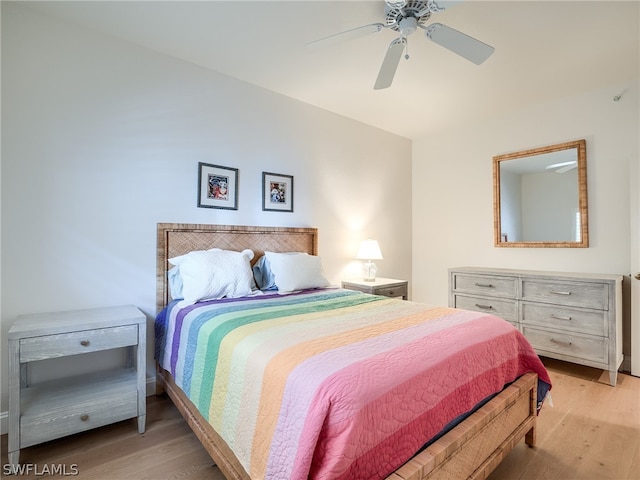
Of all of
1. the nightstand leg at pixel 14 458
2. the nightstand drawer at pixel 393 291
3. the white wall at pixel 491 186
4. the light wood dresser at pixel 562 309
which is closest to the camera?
the nightstand leg at pixel 14 458

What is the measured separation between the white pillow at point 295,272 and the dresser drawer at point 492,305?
5.21ft

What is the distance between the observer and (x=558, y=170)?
324 cm

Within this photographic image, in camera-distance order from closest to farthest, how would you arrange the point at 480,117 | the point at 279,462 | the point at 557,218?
the point at 279,462, the point at 557,218, the point at 480,117

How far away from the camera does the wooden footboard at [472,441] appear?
113 cm

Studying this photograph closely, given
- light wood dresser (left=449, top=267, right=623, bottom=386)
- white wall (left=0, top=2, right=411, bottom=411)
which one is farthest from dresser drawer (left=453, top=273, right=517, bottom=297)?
white wall (left=0, top=2, right=411, bottom=411)

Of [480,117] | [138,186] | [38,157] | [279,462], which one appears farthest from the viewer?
[480,117]

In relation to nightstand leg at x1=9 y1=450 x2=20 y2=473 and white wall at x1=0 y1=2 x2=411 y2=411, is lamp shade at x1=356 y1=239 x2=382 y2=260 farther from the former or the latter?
nightstand leg at x1=9 y1=450 x2=20 y2=473

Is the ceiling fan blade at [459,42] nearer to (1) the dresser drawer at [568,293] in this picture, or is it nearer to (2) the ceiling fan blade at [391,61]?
(2) the ceiling fan blade at [391,61]

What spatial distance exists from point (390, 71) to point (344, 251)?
207cm

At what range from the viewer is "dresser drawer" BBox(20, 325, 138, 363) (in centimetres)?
163

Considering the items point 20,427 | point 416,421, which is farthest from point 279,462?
point 20,427

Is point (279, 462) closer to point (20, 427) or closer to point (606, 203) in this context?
point (20, 427)

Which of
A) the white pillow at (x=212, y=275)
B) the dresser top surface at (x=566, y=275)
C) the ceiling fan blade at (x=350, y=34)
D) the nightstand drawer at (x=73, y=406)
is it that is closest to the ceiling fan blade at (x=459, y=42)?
the ceiling fan blade at (x=350, y=34)

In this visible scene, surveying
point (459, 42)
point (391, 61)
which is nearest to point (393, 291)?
point (391, 61)
